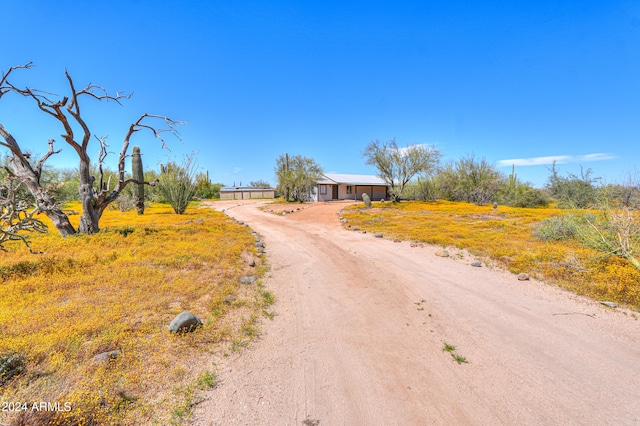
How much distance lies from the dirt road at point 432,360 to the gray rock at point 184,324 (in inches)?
36.2

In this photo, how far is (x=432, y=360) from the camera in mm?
3104

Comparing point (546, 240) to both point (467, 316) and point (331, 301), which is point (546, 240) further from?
point (331, 301)

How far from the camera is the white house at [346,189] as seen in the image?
116 ft

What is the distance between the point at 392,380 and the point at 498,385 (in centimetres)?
111

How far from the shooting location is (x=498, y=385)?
2668 mm

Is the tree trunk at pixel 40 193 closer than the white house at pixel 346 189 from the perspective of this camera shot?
Yes

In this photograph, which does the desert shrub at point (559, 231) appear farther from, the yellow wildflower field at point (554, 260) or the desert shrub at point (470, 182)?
the desert shrub at point (470, 182)

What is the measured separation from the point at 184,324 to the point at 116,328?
890 millimetres

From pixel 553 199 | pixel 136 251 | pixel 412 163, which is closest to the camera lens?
pixel 136 251

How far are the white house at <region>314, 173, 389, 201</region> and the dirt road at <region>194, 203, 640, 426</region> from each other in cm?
3004

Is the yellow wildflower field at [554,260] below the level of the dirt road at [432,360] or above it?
above

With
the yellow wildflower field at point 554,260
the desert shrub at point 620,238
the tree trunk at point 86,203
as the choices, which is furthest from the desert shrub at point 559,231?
the tree trunk at point 86,203

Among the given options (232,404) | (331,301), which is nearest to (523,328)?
(331,301)

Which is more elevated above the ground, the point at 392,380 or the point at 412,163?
the point at 412,163
